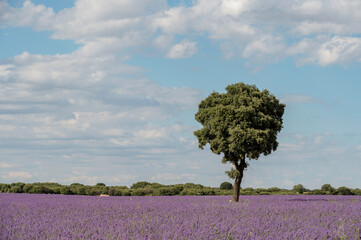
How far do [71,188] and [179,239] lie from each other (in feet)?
77.4

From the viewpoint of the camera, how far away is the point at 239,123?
1841cm

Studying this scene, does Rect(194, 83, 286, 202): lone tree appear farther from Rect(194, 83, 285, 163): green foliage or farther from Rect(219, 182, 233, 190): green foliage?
Rect(219, 182, 233, 190): green foliage

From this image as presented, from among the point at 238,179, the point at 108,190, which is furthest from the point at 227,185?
the point at 238,179

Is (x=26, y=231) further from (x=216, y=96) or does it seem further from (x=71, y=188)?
(x=71, y=188)

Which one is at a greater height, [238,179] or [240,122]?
[240,122]

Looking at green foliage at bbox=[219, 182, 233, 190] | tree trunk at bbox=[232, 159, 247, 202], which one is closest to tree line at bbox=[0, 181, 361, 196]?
green foliage at bbox=[219, 182, 233, 190]

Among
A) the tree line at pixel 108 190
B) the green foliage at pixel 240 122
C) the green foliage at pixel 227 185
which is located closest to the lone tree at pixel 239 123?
the green foliage at pixel 240 122

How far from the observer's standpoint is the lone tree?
58.9ft

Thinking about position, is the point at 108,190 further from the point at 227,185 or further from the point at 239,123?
the point at 227,185

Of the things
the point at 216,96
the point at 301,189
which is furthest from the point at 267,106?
the point at 301,189

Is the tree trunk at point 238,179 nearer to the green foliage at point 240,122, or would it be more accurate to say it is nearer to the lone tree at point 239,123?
the lone tree at point 239,123

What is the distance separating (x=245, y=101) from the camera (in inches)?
742

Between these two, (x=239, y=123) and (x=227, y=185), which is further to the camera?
(x=227, y=185)

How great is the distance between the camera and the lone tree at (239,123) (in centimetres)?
1794
